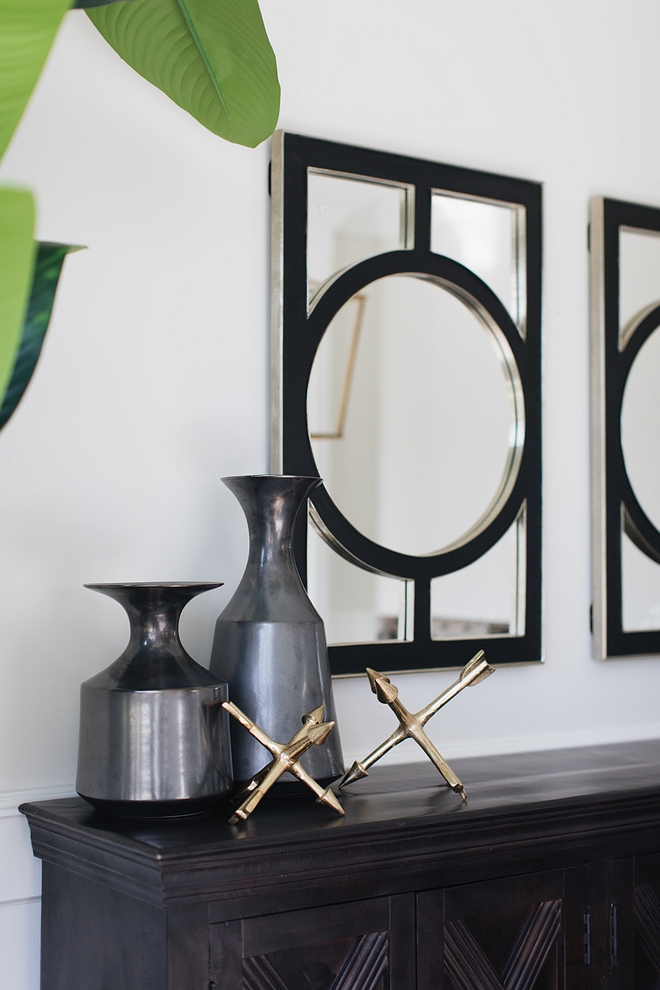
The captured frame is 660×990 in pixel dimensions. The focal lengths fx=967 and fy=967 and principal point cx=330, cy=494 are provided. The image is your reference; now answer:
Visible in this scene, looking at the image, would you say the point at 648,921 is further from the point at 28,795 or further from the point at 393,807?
the point at 28,795

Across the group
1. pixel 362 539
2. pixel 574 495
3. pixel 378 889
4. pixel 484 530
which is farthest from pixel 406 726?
pixel 574 495

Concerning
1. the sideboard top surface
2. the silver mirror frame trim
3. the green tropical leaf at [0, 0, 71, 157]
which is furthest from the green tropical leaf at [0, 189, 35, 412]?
the silver mirror frame trim

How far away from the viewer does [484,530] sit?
5.16 ft

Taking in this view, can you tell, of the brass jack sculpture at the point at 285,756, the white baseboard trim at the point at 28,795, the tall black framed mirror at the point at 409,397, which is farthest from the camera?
the tall black framed mirror at the point at 409,397

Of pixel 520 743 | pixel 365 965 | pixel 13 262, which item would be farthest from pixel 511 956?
pixel 13 262

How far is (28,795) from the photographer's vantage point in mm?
1202

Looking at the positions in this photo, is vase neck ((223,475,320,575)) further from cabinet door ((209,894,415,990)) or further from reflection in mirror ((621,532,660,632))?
reflection in mirror ((621,532,660,632))

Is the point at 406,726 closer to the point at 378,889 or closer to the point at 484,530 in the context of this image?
the point at 378,889

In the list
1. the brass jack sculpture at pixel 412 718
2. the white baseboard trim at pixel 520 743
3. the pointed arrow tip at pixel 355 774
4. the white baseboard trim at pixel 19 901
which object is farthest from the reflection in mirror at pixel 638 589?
the white baseboard trim at pixel 19 901

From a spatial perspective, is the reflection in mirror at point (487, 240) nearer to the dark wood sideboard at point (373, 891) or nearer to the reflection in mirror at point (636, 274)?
the reflection in mirror at point (636, 274)

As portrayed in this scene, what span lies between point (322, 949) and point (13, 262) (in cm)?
81

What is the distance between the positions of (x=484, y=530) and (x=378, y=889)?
26.0 inches

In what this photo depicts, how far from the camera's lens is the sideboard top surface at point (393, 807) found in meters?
0.99

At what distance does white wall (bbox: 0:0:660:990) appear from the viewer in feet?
4.05
